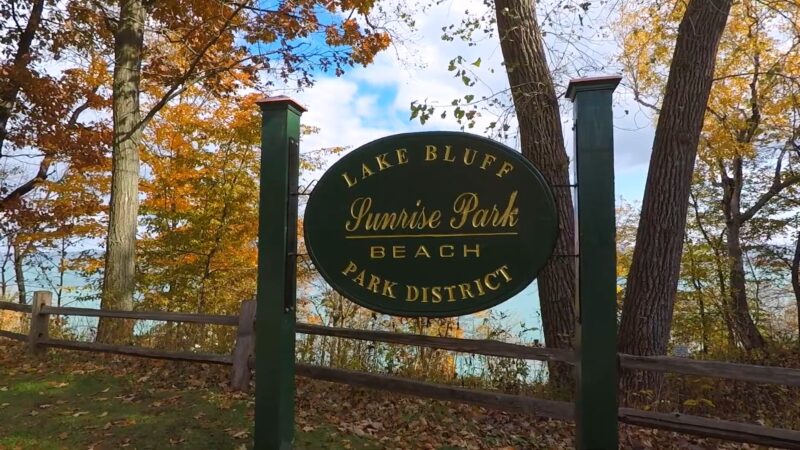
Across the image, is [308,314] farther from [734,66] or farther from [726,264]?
[734,66]

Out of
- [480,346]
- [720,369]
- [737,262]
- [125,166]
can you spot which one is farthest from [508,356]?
[737,262]

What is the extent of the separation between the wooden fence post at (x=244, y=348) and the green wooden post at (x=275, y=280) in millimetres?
2339

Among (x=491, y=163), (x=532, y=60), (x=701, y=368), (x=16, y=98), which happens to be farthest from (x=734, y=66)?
(x=16, y=98)

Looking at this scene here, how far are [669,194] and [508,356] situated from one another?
2744 millimetres

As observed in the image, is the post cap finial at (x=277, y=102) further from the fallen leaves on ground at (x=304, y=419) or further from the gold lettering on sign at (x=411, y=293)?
the fallen leaves on ground at (x=304, y=419)

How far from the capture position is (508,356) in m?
4.61

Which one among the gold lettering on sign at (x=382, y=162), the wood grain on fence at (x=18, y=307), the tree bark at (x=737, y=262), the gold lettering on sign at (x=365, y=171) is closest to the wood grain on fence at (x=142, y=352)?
the wood grain on fence at (x=18, y=307)

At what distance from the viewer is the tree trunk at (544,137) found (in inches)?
223

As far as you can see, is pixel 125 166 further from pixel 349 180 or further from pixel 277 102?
pixel 349 180

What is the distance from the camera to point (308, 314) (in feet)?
35.0

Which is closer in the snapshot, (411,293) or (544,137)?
(411,293)

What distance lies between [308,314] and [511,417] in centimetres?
621

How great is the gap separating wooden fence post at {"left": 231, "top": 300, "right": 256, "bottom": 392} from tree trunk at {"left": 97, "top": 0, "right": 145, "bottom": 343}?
3.88 m

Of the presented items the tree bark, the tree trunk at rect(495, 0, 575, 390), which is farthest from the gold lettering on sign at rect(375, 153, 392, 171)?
the tree bark
